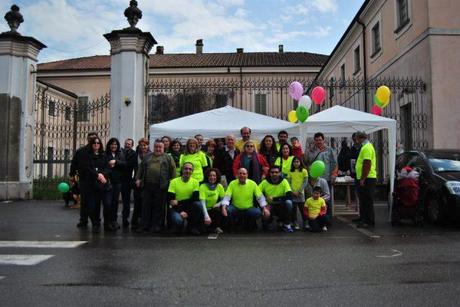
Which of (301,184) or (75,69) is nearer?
(301,184)

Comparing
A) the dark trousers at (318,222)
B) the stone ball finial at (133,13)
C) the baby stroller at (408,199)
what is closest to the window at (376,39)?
the stone ball finial at (133,13)

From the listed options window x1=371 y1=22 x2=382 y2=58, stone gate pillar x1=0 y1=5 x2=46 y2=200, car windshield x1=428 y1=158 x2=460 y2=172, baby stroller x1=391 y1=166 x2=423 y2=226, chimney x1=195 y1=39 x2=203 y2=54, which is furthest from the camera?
chimney x1=195 y1=39 x2=203 y2=54

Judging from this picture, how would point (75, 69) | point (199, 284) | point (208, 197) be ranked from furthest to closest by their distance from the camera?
point (75, 69) → point (208, 197) → point (199, 284)

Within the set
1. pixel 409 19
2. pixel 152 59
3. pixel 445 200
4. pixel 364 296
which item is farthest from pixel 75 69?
pixel 364 296

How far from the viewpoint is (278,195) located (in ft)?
29.1

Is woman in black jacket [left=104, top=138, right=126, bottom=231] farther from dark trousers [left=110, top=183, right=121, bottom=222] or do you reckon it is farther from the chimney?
the chimney

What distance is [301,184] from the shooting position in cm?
916

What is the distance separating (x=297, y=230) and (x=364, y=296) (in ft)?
14.8

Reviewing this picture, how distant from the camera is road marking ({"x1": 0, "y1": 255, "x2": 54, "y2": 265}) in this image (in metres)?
6.07

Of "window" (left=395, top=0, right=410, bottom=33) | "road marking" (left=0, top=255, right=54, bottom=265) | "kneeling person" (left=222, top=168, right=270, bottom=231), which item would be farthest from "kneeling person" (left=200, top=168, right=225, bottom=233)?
"window" (left=395, top=0, right=410, bottom=33)

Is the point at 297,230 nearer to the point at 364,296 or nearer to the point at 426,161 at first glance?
the point at 426,161

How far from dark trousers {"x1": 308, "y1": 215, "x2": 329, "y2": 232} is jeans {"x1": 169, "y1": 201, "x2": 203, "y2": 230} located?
206 cm

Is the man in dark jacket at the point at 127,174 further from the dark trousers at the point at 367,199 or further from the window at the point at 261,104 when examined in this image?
the window at the point at 261,104

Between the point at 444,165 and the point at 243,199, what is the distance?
421 centimetres
